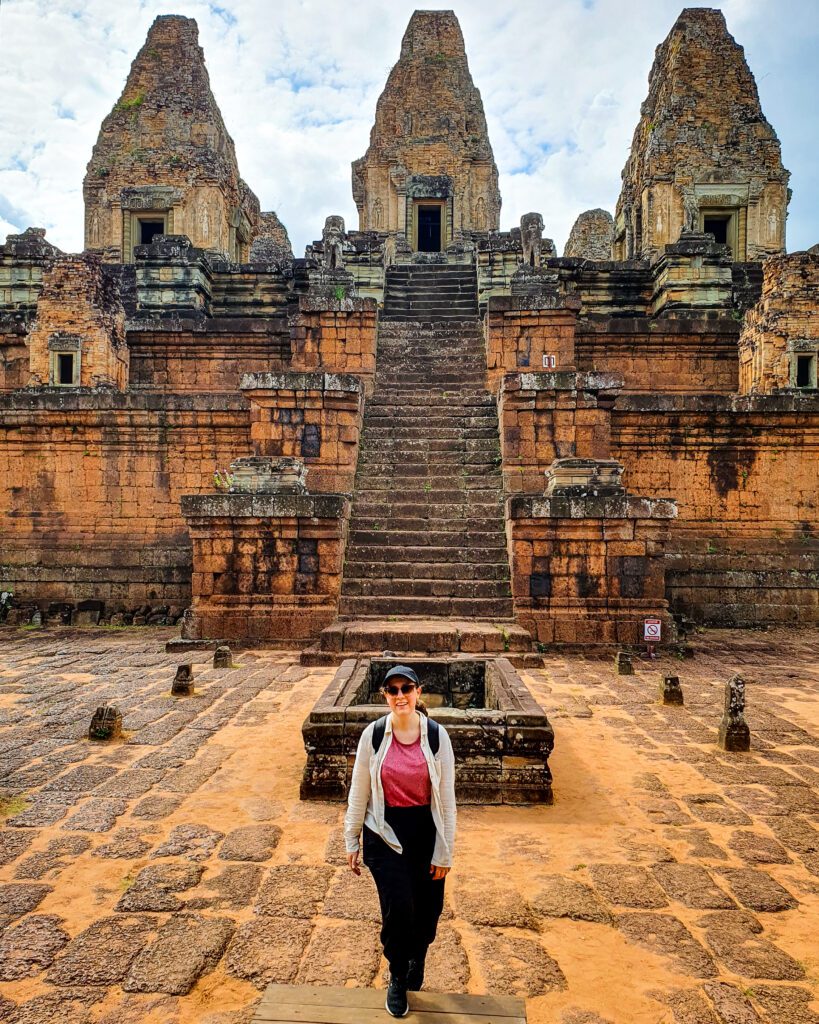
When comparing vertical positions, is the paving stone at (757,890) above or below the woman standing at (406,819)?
below

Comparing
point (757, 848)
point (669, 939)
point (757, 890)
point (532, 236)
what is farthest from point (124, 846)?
point (532, 236)

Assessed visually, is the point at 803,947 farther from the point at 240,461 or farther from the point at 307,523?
the point at 240,461

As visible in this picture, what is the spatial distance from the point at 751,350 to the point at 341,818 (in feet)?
41.1

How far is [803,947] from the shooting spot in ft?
8.95

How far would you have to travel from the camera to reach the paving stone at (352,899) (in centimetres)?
293

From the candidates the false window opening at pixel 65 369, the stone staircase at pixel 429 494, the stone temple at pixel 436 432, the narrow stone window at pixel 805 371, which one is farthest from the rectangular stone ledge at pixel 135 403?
the narrow stone window at pixel 805 371

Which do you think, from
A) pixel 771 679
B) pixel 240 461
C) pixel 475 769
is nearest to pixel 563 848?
pixel 475 769

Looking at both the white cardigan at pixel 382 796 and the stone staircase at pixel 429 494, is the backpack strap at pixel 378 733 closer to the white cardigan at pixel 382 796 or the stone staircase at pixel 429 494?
the white cardigan at pixel 382 796

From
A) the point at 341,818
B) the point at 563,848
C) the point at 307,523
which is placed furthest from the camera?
the point at 307,523

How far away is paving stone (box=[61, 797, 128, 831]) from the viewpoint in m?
3.69

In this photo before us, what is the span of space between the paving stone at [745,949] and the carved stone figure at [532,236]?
15750mm

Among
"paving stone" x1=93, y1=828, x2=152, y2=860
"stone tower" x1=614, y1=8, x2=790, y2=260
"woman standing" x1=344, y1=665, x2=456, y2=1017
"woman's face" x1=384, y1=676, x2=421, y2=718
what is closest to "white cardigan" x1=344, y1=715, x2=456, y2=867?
"woman standing" x1=344, y1=665, x2=456, y2=1017

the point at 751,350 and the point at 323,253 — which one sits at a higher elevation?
the point at 323,253

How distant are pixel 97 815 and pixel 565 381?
26.8ft
